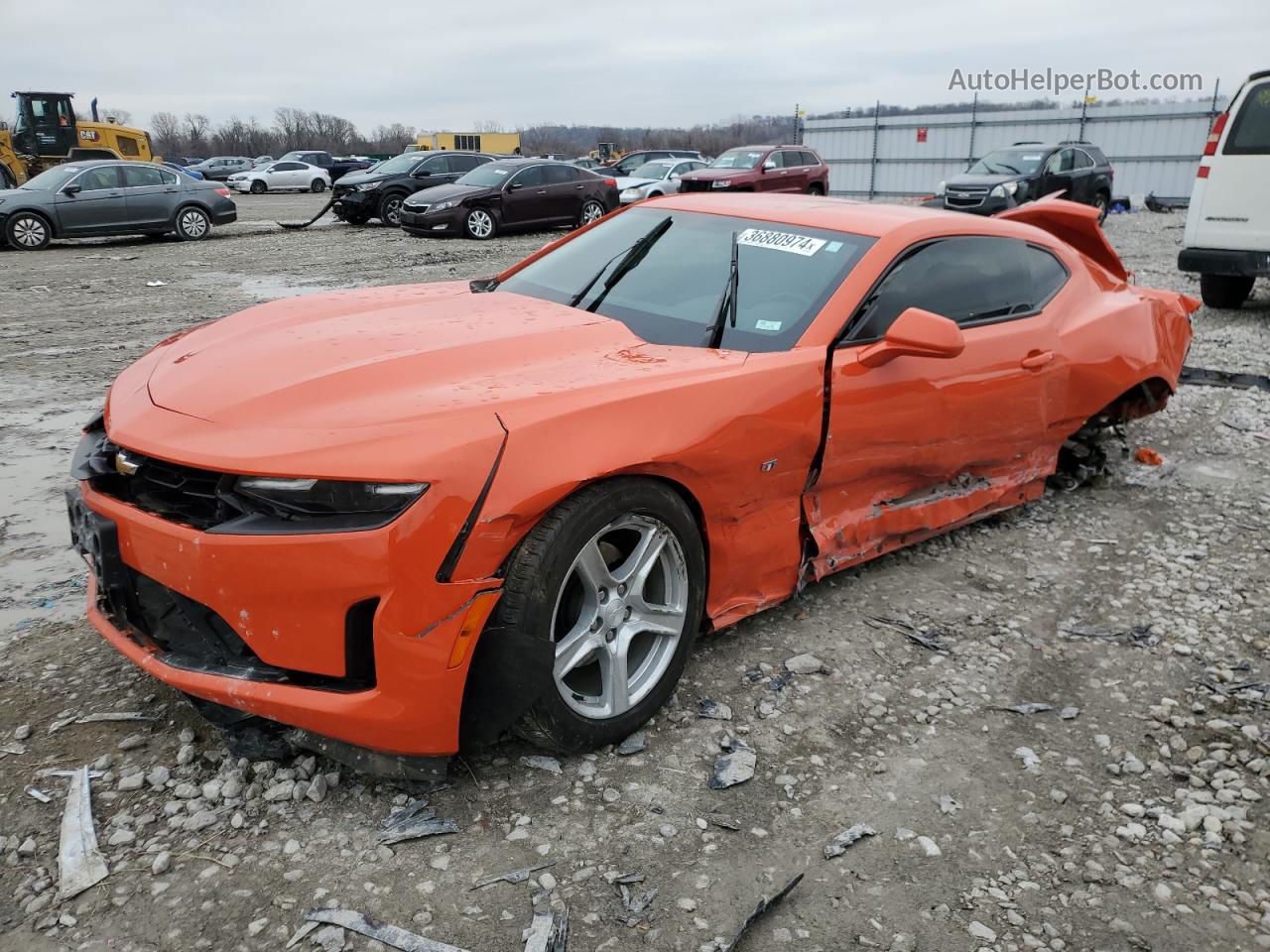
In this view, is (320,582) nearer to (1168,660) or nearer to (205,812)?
(205,812)

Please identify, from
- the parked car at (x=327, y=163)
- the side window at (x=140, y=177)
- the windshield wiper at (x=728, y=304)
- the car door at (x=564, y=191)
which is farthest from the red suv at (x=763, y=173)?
the parked car at (x=327, y=163)

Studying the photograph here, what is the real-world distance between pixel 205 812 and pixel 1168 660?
10.3 ft

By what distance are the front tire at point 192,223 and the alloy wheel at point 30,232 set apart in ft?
6.64

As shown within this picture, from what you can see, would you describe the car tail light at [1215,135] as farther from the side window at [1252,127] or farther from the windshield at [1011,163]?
the windshield at [1011,163]

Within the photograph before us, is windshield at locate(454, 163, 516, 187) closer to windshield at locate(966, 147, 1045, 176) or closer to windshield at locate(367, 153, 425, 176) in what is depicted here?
windshield at locate(367, 153, 425, 176)

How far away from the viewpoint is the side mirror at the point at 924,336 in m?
3.18

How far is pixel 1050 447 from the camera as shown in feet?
15.0

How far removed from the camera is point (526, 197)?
16625 millimetres

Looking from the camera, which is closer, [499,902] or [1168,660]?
[499,902]

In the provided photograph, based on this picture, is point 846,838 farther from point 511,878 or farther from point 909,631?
point 909,631

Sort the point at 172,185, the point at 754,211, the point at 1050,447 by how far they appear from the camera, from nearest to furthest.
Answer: the point at 754,211, the point at 1050,447, the point at 172,185

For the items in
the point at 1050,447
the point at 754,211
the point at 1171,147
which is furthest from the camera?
the point at 1171,147

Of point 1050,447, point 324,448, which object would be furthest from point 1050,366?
point 324,448

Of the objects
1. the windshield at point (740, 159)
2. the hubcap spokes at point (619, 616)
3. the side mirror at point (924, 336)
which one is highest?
the windshield at point (740, 159)
